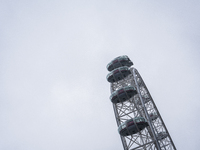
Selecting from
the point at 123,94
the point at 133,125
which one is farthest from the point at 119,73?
the point at 133,125

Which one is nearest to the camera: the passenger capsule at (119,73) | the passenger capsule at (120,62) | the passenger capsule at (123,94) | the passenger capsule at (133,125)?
the passenger capsule at (133,125)

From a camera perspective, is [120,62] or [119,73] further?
[120,62]

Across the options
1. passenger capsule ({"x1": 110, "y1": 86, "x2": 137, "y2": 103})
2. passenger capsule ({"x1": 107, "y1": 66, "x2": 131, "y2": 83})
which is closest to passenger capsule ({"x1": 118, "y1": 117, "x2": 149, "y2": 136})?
passenger capsule ({"x1": 110, "y1": 86, "x2": 137, "y2": 103})

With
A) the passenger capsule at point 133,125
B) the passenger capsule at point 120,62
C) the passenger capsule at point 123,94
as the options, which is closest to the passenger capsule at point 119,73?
the passenger capsule at point 120,62

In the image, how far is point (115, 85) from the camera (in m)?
46.0

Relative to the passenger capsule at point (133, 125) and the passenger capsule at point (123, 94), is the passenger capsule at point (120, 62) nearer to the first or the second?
the passenger capsule at point (123, 94)

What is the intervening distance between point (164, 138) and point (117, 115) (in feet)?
46.6

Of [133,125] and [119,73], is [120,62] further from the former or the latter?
[133,125]

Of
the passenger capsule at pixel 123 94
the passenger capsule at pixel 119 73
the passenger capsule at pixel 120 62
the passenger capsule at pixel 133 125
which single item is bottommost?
the passenger capsule at pixel 133 125

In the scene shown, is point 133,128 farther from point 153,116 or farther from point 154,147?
point 153,116

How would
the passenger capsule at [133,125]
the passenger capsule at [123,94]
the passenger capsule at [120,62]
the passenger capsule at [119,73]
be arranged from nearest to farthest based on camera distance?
the passenger capsule at [133,125] → the passenger capsule at [123,94] → the passenger capsule at [119,73] → the passenger capsule at [120,62]

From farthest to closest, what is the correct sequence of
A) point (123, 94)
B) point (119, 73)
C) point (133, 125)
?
point (119, 73)
point (123, 94)
point (133, 125)

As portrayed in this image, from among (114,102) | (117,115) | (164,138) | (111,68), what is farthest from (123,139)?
(111,68)

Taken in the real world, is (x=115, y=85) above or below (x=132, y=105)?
above
